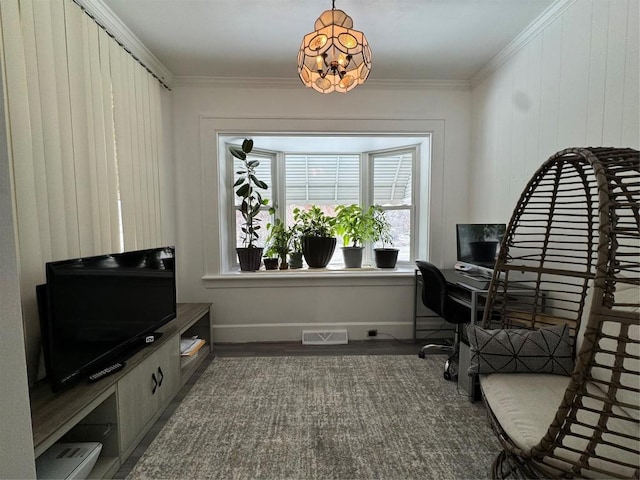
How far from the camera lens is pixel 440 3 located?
6.12 ft

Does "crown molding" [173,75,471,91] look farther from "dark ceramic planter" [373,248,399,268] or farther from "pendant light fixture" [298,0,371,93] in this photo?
"dark ceramic planter" [373,248,399,268]

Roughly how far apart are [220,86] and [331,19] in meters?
1.73

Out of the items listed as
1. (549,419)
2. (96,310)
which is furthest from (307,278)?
(549,419)

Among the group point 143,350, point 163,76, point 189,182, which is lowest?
point 143,350

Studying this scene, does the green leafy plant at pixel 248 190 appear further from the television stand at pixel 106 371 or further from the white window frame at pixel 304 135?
the television stand at pixel 106 371

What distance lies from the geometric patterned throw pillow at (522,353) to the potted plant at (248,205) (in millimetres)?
2221

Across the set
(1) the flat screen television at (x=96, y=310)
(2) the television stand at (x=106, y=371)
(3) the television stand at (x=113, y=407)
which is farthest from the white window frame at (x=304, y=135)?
(2) the television stand at (x=106, y=371)

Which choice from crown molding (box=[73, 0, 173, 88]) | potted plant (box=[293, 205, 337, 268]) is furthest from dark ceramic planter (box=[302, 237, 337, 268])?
crown molding (box=[73, 0, 173, 88])

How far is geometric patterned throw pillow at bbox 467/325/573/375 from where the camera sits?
4.69 feet

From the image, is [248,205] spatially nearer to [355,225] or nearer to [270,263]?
[270,263]

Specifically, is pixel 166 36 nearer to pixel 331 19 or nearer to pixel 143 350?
pixel 331 19

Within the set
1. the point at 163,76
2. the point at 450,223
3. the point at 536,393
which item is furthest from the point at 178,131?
the point at 536,393

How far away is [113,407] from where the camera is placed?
1434 mm

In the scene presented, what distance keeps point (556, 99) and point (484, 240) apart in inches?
42.6
